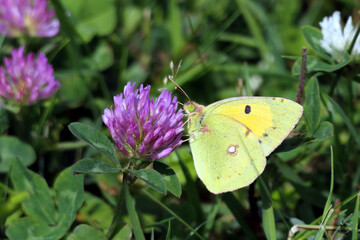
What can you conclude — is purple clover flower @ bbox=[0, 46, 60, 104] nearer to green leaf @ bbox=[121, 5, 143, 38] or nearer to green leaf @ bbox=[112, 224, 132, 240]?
green leaf @ bbox=[112, 224, 132, 240]

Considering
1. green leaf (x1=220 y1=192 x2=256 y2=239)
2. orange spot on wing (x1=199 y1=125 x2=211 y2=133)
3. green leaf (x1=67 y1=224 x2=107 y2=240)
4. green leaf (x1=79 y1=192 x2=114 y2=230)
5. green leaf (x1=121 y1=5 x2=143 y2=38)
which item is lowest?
green leaf (x1=79 y1=192 x2=114 y2=230)

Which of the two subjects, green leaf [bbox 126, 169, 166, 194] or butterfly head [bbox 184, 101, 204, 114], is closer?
green leaf [bbox 126, 169, 166, 194]

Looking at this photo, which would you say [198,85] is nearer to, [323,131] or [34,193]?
[323,131]

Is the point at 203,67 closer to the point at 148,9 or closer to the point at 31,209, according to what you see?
the point at 148,9

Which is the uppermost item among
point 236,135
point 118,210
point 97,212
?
point 236,135

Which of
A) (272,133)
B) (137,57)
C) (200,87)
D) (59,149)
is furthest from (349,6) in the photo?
(59,149)

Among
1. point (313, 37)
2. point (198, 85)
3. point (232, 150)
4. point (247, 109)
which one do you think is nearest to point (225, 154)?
point (232, 150)

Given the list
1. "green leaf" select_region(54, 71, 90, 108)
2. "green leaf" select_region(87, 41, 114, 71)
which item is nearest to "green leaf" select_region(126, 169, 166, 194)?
"green leaf" select_region(54, 71, 90, 108)
